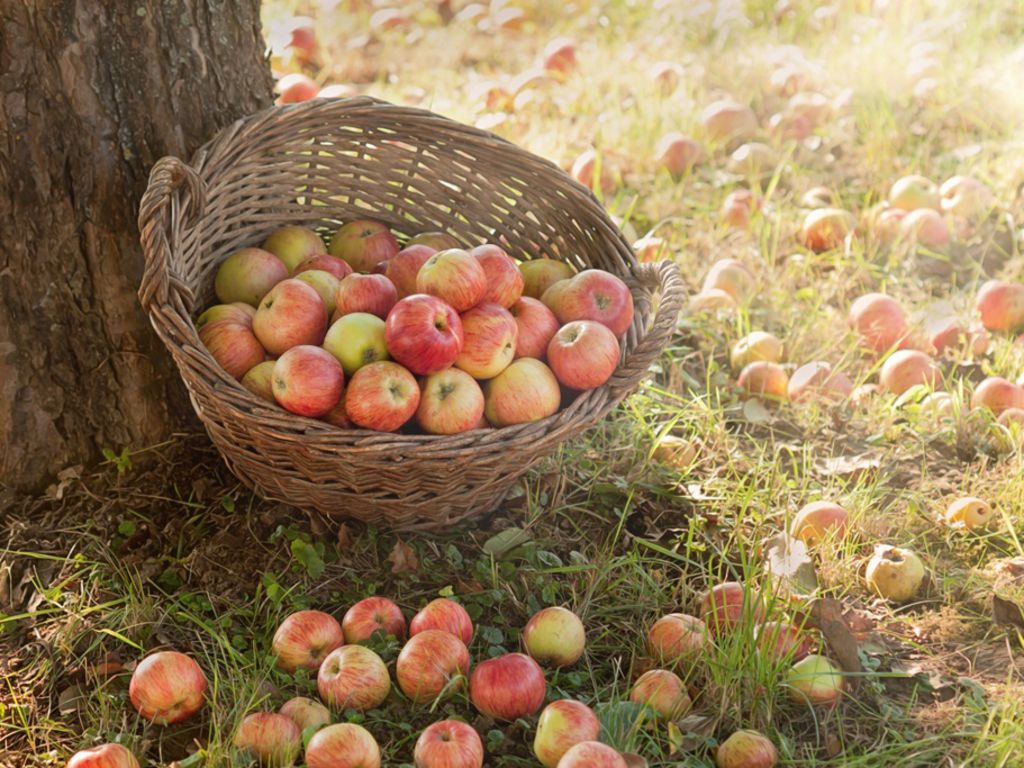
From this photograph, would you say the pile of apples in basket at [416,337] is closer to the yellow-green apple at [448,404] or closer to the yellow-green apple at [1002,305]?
the yellow-green apple at [448,404]

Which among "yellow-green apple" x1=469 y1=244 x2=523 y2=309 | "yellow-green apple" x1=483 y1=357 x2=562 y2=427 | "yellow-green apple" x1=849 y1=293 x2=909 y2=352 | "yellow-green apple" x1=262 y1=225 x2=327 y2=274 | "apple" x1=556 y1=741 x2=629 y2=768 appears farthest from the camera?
"yellow-green apple" x1=849 y1=293 x2=909 y2=352

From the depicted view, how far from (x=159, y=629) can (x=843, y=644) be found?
59.2 inches

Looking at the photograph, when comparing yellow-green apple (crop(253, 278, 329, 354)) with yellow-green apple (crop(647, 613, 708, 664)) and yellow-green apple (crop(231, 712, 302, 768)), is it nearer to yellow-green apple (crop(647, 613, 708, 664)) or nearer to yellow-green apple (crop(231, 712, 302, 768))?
yellow-green apple (crop(231, 712, 302, 768))

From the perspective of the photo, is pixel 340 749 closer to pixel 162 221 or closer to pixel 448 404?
pixel 448 404

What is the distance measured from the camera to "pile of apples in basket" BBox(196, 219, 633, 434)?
231 cm

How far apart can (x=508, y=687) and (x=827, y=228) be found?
2489mm

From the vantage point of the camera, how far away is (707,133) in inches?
184

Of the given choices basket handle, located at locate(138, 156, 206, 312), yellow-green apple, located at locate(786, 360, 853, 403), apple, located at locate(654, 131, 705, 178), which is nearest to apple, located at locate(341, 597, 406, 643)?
basket handle, located at locate(138, 156, 206, 312)

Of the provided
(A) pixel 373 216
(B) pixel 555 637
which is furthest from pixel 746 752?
(A) pixel 373 216

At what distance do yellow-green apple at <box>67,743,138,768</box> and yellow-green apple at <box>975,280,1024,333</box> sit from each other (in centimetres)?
290

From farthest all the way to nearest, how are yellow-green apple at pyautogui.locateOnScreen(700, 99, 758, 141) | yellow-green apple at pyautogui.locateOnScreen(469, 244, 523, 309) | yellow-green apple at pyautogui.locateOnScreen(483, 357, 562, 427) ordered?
1. yellow-green apple at pyautogui.locateOnScreen(700, 99, 758, 141)
2. yellow-green apple at pyautogui.locateOnScreen(469, 244, 523, 309)
3. yellow-green apple at pyautogui.locateOnScreen(483, 357, 562, 427)

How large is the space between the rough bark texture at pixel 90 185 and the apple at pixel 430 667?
103cm

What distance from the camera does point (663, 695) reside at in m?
2.20

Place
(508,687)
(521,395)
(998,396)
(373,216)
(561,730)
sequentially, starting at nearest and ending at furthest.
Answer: (561,730) → (508,687) → (521,395) → (373,216) → (998,396)
